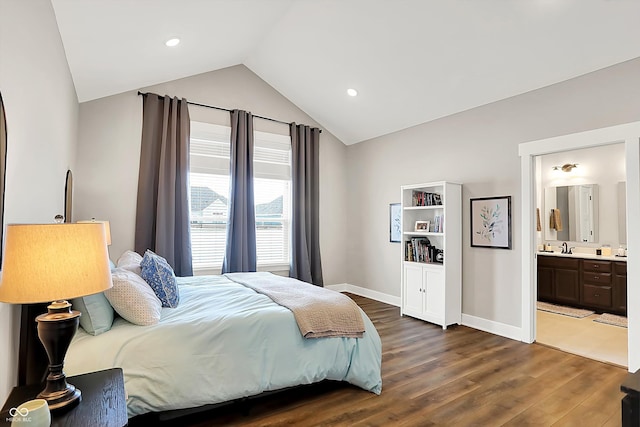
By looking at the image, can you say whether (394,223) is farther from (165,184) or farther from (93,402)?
(93,402)

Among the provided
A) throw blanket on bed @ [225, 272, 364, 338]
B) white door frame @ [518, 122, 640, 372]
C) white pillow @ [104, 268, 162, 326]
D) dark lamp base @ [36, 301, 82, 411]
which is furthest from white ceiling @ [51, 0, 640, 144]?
throw blanket on bed @ [225, 272, 364, 338]

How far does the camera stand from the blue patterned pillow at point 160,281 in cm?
247

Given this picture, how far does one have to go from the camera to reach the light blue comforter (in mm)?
1930

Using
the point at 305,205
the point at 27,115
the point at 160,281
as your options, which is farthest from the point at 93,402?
the point at 305,205

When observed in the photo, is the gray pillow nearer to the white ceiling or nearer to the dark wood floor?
the dark wood floor

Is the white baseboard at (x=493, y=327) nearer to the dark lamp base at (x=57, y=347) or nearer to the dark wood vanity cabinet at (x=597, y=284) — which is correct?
the dark wood vanity cabinet at (x=597, y=284)

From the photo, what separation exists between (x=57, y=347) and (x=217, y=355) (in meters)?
0.97

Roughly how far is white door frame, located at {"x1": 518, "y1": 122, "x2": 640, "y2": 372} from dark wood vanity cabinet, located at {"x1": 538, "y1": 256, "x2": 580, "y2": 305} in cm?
204

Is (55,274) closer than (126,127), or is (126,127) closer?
(55,274)

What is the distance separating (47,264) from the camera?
1138 mm

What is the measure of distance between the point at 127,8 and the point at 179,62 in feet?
4.86

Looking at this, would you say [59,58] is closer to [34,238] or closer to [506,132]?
[34,238]

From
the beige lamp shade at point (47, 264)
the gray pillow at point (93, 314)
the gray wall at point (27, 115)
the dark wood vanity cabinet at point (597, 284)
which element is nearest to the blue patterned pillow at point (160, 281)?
the gray pillow at point (93, 314)

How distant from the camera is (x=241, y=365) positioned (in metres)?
2.18
